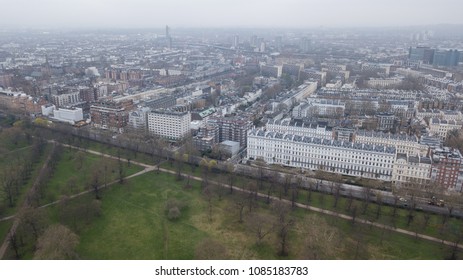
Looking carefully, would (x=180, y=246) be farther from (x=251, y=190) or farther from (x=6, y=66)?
(x=6, y=66)

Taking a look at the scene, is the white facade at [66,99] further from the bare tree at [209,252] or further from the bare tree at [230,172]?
the bare tree at [209,252]

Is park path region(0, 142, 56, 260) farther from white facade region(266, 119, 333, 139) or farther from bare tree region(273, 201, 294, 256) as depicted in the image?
white facade region(266, 119, 333, 139)

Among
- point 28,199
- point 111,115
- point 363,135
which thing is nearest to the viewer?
point 28,199

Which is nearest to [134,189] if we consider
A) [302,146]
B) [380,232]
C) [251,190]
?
[251,190]

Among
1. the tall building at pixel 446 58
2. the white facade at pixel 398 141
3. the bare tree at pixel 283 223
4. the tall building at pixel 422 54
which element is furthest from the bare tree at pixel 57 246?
the tall building at pixel 422 54

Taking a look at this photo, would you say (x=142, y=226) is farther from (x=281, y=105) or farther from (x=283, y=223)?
(x=281, y=105)

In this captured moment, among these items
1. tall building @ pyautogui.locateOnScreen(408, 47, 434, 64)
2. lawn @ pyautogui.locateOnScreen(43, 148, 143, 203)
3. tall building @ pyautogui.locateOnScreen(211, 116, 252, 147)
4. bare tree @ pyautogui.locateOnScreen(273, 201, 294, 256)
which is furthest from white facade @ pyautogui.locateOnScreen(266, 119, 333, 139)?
tall building @ pyautogui.locateOnScreen(408, 47, 434, 64)

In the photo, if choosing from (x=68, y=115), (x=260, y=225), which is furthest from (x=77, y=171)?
(x=260, y=225)
